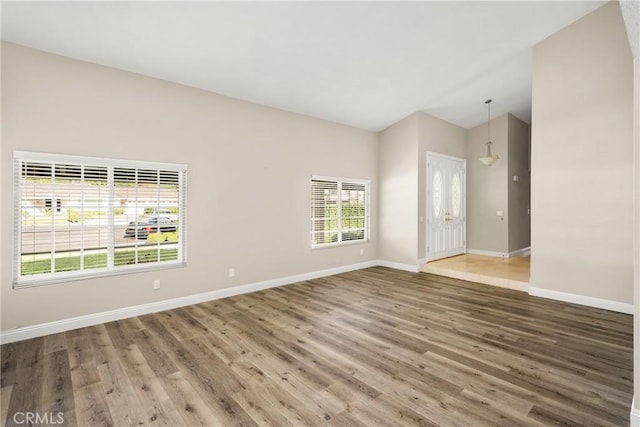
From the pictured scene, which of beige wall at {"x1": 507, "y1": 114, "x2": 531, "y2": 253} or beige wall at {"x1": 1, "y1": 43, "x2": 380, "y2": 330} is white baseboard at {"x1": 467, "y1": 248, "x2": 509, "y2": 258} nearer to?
beige wall at {"x1": 507, "y1": 114, "x2": 531, "y2": 253}

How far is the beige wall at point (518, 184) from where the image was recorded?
7.31m

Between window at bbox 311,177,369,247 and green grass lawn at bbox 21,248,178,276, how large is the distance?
103 inches

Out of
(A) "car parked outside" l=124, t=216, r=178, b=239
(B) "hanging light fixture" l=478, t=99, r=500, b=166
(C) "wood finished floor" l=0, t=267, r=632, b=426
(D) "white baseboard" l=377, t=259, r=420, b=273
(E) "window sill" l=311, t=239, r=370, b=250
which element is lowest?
(C) "wood finished floor" l=0, t=267, r=632, b=426

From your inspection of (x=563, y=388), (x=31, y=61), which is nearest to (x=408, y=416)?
(x=563, y=388)

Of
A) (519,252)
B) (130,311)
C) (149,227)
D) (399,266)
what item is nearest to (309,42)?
(149,227)

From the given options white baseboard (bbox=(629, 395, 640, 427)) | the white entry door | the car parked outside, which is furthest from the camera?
the white entry door

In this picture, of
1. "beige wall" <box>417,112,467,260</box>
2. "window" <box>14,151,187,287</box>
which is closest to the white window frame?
"beige wall" <box>417,112,467,260</box>

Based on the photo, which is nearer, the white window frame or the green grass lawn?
the green grass lawn

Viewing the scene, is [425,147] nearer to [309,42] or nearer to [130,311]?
[309,42]

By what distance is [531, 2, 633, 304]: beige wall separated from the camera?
396cm

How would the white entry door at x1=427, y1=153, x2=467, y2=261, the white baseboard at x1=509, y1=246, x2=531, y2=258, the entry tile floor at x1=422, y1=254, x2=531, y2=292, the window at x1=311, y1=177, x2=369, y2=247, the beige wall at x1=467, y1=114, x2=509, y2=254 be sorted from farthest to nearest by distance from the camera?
the white baseboard at x1=509, y1=246, x2=531, y2=258
the beige wall at x1=467, y1=114, x2=509, y2=254
the white entry door at x1=427, y1=153, x2=467, y2=261
the window at x1=311, y1=177, x2=369, y2=247
the entry tile floor at x1=422, y1=254, x2=531, y2=292

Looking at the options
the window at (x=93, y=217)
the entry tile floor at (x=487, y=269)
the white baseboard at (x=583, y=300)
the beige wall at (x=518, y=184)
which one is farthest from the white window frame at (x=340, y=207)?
the beige wall at (x=518, y=184)

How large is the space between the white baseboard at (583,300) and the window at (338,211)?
325 centimetres

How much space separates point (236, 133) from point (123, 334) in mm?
3027
